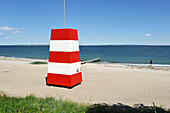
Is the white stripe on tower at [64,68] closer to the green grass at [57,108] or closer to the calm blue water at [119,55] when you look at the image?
the green grass at [57,108]

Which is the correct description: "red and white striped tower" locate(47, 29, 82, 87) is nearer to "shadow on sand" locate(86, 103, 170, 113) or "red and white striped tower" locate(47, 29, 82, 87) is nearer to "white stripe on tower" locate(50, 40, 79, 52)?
"white stripe on tower" locate(50, 40, 79, 52)

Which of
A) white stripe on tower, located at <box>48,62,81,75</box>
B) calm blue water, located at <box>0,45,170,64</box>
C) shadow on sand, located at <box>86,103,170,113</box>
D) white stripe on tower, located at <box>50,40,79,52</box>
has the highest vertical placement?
white stripe on tower, located at <box>50,40,79,52</box>

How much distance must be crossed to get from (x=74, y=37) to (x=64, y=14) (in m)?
1.27

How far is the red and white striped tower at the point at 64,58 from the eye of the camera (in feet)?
23.8

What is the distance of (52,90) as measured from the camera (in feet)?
23.5

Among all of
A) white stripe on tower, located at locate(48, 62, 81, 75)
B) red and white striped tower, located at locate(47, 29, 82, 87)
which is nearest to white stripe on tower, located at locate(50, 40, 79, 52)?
red and white striped tower, located at locate(47, 29, 82, 87)

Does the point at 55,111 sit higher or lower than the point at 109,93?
higher

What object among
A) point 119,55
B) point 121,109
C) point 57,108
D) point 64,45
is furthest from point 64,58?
point 119,55

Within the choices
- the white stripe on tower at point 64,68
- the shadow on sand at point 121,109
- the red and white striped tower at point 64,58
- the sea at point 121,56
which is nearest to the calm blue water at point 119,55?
the sea at point 121,56

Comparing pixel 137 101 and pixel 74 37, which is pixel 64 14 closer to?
pixel 74 37

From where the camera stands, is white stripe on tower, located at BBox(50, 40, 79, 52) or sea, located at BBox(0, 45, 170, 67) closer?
white stripe on tower, located at BBox(50, 40, 79, 52)

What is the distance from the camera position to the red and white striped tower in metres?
7.25

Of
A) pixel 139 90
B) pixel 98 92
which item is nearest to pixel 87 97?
pixel 98 92

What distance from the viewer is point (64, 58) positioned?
7355 mm
